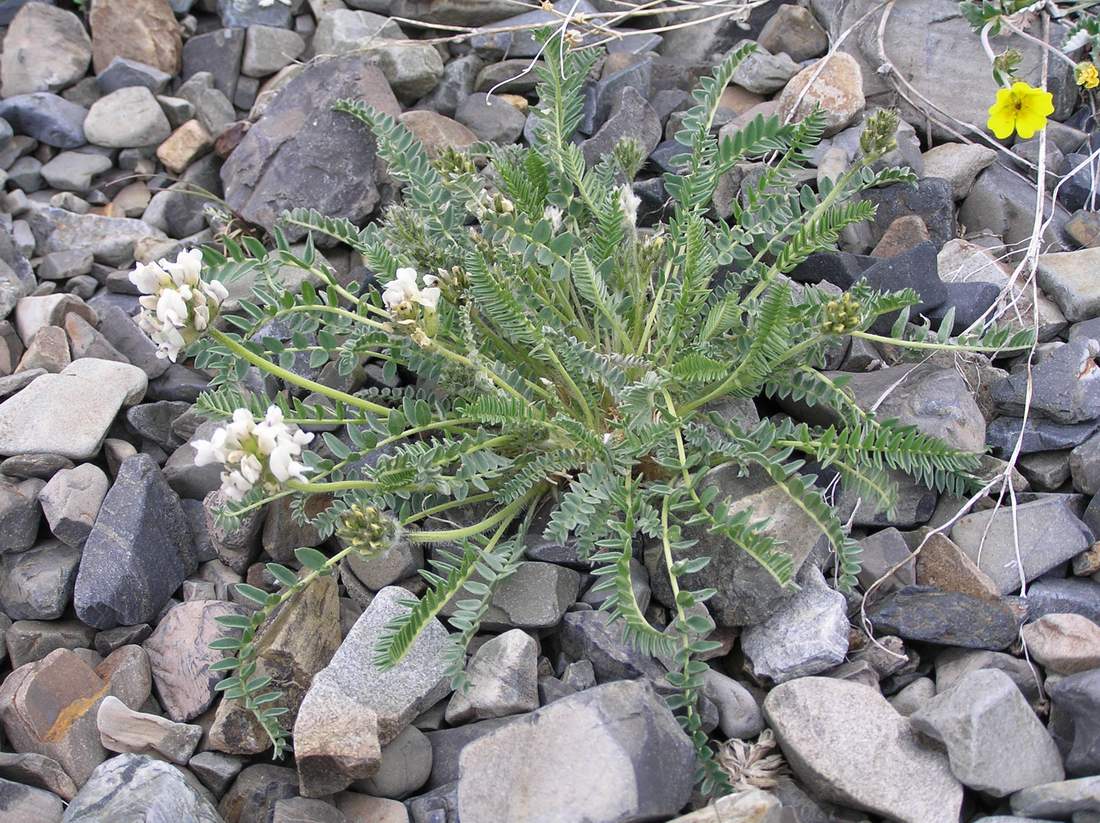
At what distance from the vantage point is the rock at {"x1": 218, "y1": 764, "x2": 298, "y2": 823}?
2205 millimetres

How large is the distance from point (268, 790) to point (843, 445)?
142 cm

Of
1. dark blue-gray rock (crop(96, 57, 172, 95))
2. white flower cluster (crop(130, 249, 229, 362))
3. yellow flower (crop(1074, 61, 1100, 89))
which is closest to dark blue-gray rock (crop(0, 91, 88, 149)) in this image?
dark blue-gray rock (crop(96, 57, 172, 95))

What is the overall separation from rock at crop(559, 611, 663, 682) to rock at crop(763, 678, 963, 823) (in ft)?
0.93

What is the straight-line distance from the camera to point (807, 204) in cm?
273

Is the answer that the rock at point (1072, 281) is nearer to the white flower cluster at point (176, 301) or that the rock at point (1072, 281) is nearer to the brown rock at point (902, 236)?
the brown rock at point (902, 236)

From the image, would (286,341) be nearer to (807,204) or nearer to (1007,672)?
(807,204)

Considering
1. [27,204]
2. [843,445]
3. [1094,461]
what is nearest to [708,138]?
[843,445]

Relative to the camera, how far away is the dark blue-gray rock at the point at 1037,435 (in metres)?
2.68

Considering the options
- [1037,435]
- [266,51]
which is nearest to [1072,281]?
[1037,435]

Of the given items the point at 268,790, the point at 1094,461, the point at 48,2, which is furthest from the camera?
the point at 48,2

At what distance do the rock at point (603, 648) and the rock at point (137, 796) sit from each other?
2.72 ft

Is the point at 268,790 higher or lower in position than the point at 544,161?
lower

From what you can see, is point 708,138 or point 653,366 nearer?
point 653,366

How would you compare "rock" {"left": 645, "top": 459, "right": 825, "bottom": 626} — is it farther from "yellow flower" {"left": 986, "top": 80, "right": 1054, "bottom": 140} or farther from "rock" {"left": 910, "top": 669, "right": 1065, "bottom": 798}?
"yellow flower" {"left": 986, "top": 80, "right": 1054, "bottom": 140}
